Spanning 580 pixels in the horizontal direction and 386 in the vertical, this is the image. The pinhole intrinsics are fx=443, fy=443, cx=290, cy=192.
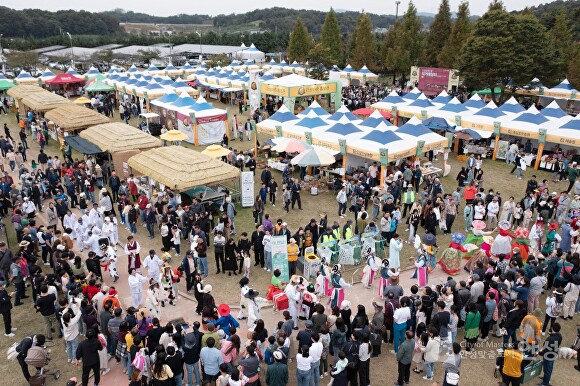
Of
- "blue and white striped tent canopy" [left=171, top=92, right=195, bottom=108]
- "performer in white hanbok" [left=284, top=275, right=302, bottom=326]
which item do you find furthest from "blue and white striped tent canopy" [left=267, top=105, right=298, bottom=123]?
"performer in white hanbok" [left=284, top=275, right=302, bottom=326]

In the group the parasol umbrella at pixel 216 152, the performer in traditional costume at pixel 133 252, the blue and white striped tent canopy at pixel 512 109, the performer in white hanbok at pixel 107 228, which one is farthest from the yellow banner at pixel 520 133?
the performer in white hanbok at pixel 107 228

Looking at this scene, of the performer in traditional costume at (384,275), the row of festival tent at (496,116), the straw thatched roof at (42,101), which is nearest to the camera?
the performer in traditional costume at (384,275)

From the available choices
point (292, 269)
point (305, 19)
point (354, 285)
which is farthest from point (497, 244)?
point (305, 19)

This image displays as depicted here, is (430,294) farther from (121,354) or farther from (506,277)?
(121,354)

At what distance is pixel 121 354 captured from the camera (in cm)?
731

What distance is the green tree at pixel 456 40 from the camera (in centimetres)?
3942

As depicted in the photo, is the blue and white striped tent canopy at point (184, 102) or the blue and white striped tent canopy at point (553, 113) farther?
the blue and white striped tent canopy at point (184, 102)

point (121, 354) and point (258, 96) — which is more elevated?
point (258, 96)

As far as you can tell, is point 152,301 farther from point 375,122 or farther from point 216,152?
point 375,122

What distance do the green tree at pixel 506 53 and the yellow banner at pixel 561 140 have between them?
45.4 feet

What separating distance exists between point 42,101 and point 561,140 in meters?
26.6

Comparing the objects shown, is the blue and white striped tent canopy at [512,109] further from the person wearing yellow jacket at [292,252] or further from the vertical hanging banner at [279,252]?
the vertical hanging banner at [279,252]

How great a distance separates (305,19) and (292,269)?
435ft

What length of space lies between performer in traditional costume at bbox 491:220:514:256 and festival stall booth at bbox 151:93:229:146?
15.4m
